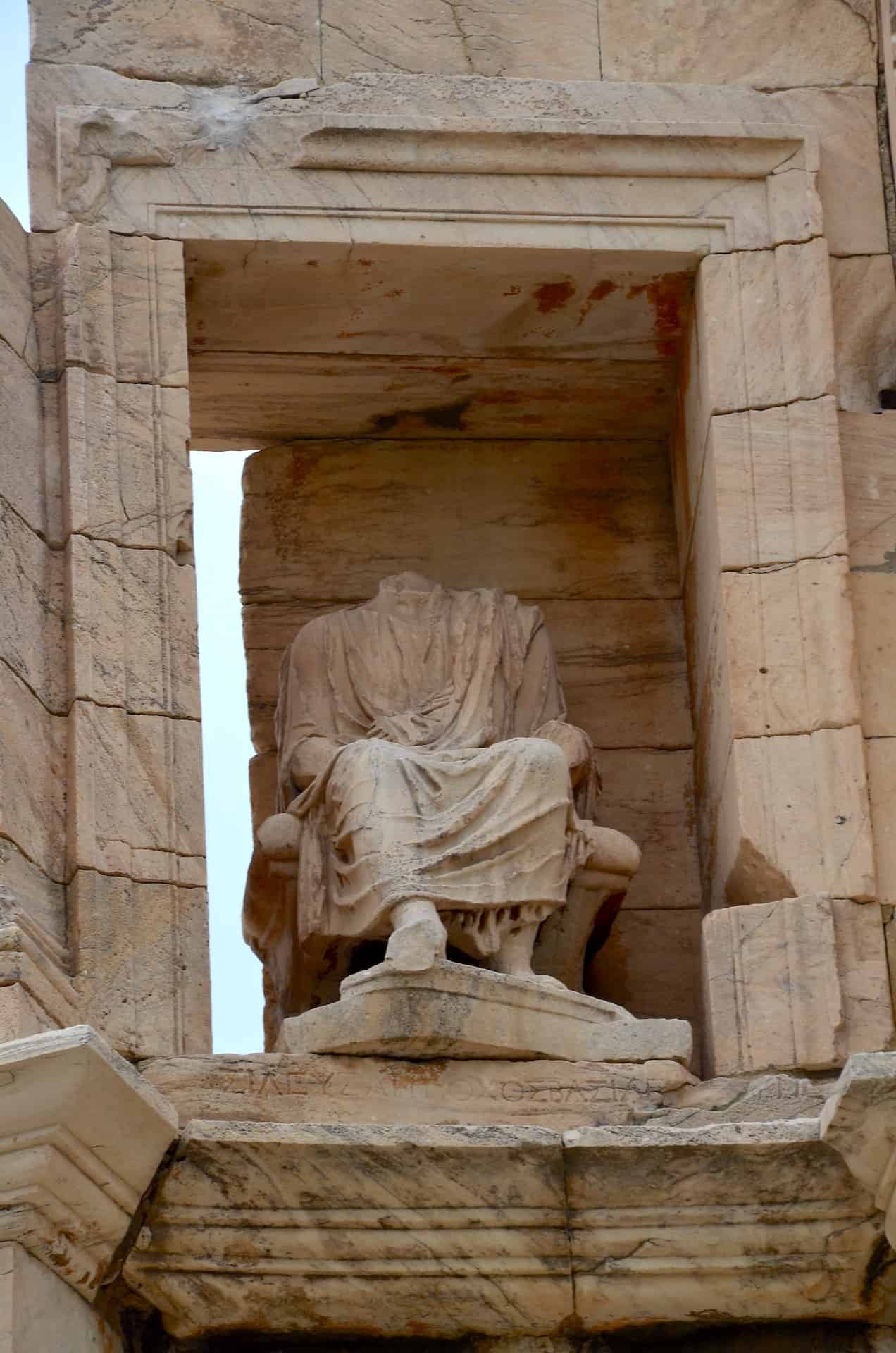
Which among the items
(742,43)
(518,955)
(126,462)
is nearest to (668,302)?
(742,43)

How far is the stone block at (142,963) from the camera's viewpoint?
29.8ft

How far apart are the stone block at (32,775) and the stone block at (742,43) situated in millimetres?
2511

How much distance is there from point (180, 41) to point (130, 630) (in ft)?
5.88

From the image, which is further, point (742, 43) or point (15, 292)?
point (742, 43)

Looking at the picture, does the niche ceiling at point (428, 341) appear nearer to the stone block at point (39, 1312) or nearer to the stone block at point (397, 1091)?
the stone block at point (397, 1091)

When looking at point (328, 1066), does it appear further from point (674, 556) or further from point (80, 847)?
point (674, 556)

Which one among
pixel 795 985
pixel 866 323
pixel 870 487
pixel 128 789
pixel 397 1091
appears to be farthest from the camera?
pixel 866 323

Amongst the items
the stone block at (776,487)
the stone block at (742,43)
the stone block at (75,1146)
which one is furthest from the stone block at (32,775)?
the stone block at (742,43)

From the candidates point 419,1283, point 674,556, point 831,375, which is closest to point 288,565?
point 674,556

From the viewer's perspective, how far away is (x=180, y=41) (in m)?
10.4

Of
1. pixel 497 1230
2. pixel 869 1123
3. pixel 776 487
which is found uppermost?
pixel 776 487

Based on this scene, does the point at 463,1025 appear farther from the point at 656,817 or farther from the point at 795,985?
the point at 656,817

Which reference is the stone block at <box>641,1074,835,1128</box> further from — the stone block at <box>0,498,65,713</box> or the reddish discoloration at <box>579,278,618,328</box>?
the reddish discoloration at <box>579,278,618,328</box>

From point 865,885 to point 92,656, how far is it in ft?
6.46
